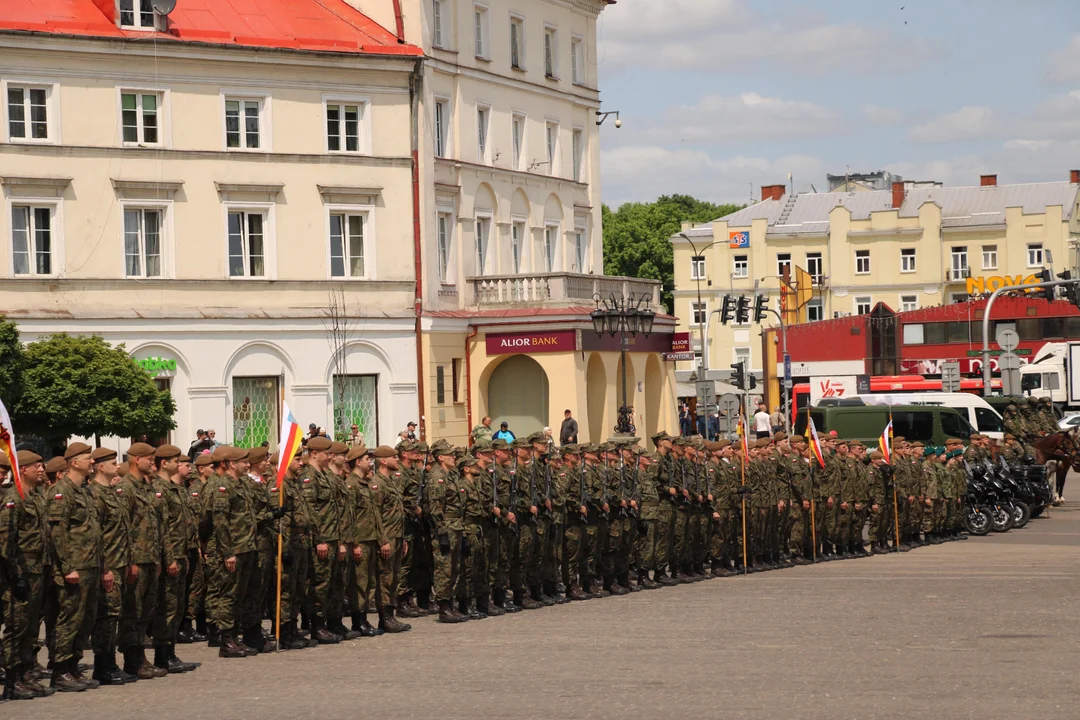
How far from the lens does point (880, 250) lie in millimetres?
101562

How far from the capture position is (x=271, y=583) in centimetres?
1650

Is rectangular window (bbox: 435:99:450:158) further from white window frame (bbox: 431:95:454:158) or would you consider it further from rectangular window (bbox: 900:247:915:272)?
rectangular window (bbox: 900:247:915:272)

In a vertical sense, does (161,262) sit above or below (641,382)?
above

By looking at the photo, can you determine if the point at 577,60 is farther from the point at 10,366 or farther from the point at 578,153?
the point at 10,366

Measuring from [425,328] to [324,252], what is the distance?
330cm

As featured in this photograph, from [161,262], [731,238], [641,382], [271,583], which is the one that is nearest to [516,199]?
[641,382]

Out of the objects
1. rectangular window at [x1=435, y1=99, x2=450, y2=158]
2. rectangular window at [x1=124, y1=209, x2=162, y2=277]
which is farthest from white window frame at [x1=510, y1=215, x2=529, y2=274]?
rectangular window at [x1=124, y1=209, x2=162, y2=277]

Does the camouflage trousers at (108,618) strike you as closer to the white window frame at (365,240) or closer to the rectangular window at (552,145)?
the white window frame at (365,240)

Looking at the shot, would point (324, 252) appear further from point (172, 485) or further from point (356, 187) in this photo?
point (172, 485)

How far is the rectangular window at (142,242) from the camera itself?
41000 mm

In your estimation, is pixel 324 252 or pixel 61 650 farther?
pixel 324 252

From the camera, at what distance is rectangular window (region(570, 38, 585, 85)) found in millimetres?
52312

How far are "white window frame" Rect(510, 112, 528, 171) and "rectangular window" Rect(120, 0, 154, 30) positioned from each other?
11.4 metres

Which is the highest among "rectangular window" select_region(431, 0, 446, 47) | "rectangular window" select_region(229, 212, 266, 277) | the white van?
"rectangular window" select_region(431, 0, 446, 47)
